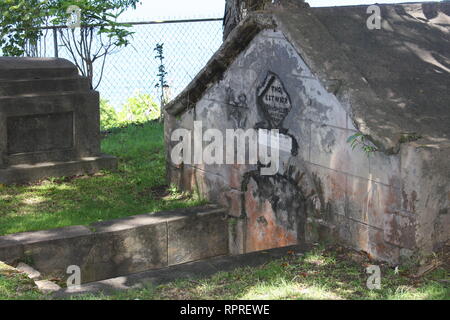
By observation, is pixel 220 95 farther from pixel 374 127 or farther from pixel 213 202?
pixel 374 127

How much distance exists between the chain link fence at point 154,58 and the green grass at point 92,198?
3551 millimetres

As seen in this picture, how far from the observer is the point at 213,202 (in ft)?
28.7

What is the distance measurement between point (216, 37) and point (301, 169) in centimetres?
794

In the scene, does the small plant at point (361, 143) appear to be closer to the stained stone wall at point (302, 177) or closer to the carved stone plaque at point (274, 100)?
the stained stone wall at point (302, 177)

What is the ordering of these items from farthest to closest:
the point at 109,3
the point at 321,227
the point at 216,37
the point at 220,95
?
the point at 216,37 < the point at 109,3 < the point at 220,95 < the point at 321,227

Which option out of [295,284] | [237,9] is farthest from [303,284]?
[237,9]

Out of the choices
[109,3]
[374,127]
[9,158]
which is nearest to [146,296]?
[374,127]

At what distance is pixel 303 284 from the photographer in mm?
5719

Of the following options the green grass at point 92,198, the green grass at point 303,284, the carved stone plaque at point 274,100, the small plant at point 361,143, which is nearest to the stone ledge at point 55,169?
the green grass at point 92,198

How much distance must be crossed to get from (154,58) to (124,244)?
675cm

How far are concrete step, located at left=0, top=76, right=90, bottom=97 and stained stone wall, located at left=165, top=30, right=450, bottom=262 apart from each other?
1.77 m

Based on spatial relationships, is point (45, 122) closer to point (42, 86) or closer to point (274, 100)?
point (42, 86)

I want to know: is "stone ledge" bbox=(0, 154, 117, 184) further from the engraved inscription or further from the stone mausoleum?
the stone mausoleum

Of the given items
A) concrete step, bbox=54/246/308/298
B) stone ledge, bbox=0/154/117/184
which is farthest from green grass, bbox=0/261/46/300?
stone ledge, bbox=0/154/117/184
